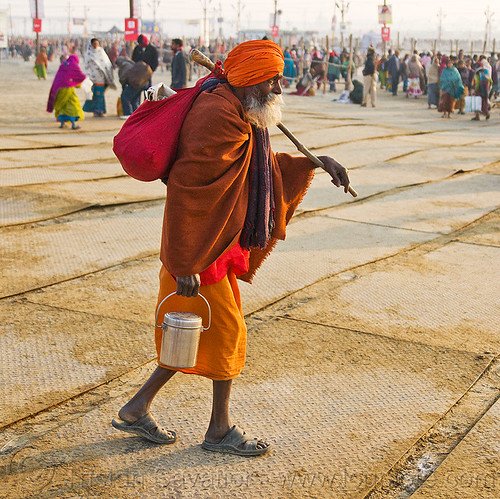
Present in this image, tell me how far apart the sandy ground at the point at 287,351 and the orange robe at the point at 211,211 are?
45 cm

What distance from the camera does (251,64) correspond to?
9.62ft

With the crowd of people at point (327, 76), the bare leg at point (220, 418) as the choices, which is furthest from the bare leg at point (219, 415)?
the crowd of people at point (327, 76)

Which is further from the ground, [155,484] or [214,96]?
[214,96]

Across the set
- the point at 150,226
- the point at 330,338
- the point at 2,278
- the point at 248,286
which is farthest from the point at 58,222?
the point at 330,338

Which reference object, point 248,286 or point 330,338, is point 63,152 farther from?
point 330,338

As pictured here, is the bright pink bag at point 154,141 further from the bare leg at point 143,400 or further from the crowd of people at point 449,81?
the crowd of people at point 449,81

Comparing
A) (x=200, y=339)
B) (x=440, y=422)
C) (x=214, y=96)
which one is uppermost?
(x=214, y=96)

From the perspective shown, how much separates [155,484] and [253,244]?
38.7 inches

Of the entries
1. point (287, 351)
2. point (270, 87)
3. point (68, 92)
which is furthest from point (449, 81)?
point (270, 87)

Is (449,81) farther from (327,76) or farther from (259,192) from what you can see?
(259,192)

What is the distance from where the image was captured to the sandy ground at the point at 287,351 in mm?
2959

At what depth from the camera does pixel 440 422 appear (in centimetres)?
342

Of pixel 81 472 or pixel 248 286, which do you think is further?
pixel 248 286

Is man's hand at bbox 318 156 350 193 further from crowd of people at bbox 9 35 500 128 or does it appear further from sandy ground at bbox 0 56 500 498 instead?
crowd of people at bbox 9 35 500 128
